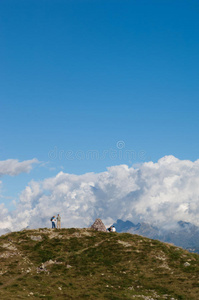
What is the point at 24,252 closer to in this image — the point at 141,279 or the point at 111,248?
the point at 111,248

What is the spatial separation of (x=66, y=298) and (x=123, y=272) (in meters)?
15.5

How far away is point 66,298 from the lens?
49.2 m

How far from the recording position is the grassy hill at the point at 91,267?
5244 centimetres

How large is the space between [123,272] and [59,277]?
472 inches

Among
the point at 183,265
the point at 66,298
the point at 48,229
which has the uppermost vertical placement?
the point at 48,229

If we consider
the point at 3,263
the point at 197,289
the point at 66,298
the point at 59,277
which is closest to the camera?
Result: the point at 66,298

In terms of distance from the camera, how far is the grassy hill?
52.4m

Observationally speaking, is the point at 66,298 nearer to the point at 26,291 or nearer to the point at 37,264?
the point at 26,291

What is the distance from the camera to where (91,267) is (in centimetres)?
6309

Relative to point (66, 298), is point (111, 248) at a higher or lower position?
higher

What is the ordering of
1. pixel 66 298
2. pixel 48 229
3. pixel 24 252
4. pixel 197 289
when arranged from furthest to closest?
pixel 48 229 < pixel 24 252 < pixel 197 289 < pixel 66 298

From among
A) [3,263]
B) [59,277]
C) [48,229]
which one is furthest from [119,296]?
[48,229]

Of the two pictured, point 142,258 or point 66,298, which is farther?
point 142,258

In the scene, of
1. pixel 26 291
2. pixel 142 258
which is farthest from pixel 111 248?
pixel 26 291
